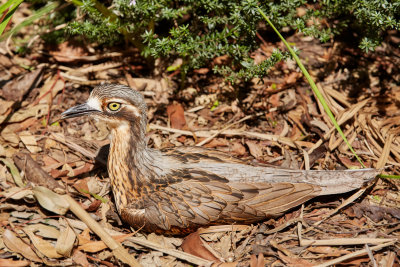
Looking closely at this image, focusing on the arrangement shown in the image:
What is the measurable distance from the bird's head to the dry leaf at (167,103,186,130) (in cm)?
127

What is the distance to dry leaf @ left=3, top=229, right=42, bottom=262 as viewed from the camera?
3906 millimetres

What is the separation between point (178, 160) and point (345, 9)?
2.64m

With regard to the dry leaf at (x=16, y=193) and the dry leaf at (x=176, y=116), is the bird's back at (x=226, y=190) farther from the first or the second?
the dry leaf at (x=16, y=193)

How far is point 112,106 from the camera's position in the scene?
396cm

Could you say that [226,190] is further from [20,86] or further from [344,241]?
[20,86]

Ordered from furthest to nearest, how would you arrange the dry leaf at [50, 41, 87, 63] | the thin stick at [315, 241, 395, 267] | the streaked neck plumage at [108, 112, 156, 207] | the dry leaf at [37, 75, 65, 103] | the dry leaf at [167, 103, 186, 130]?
the dry leaf at [50, 41, 87, 63] < the dry leaf at [37, 75, 65, 103] < the dry leaf at [167, 103, 186, 130] < the streaked neck plumage at [108, 112, 156, 207] < the thin stick at [315, 241, 395, 267]

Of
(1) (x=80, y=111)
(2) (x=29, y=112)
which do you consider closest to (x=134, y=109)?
(1) (x=80, y=111)

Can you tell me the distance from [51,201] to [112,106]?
119 cm

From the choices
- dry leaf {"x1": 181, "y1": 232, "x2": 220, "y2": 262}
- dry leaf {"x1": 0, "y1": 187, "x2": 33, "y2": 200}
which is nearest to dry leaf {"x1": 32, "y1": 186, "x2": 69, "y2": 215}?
dry leaf {"x1": 0, "y1": 187, "x2": 33, "y2": 200}

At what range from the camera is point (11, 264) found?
3.77 meters

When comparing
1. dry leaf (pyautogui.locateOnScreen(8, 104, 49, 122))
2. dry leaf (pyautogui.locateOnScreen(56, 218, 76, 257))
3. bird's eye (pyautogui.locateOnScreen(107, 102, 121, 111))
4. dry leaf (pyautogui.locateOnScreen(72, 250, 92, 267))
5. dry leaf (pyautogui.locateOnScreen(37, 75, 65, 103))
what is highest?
bird's eye (pyautogui.locateOnScreen(107, 102, 121, 111))

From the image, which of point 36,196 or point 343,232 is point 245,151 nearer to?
point 343,232

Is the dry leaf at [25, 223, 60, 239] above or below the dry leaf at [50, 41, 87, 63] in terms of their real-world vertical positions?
below

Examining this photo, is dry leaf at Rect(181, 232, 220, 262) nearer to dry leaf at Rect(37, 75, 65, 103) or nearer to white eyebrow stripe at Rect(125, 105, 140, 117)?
white eyebrow stripe at Rect(125, 105, 140, 117)
